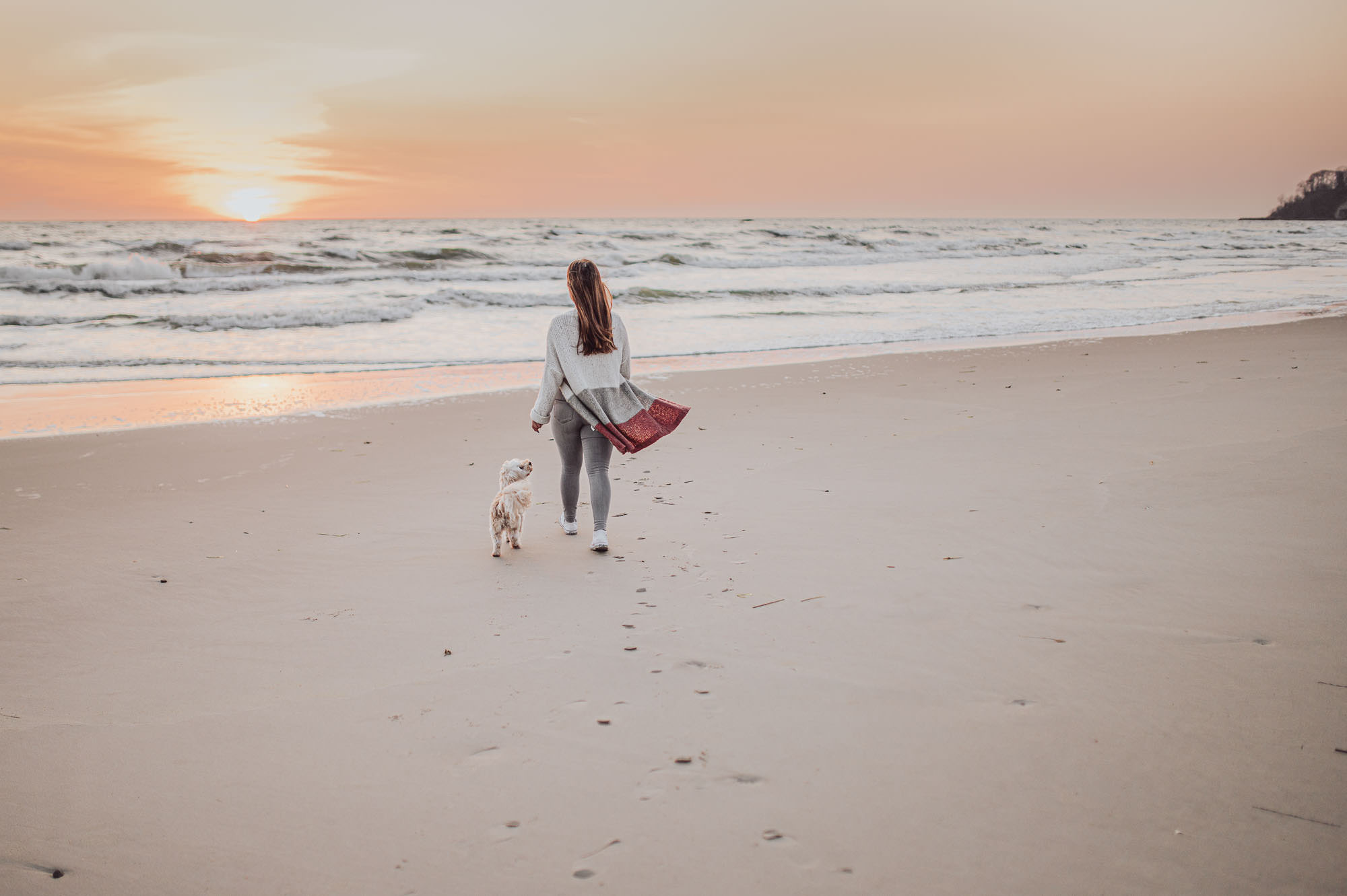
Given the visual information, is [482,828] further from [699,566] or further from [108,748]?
[699,566]

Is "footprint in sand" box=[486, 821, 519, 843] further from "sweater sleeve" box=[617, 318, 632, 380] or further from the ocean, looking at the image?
the ocean

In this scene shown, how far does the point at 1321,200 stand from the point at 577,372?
128 m

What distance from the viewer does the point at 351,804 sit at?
2.39m

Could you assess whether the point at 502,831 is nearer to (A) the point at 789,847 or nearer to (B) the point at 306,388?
(A) the point at 789,847

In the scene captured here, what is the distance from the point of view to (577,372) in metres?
4.48

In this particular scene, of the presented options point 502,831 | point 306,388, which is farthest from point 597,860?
point 306,388

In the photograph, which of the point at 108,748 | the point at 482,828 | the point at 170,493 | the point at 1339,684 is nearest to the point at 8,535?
the point at 170,493

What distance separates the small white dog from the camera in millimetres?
4375

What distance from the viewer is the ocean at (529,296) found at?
1305 centimetres

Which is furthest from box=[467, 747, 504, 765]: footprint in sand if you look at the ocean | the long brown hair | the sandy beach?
the ocean

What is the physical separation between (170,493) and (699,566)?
3.85 meters

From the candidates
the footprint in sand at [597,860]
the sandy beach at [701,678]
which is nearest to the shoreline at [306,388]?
the sandy beach at [701,678]

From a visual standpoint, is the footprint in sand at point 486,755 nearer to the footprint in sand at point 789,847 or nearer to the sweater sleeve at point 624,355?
the footprint in sand at point 789,847

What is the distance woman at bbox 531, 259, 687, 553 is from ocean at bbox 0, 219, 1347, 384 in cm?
758
